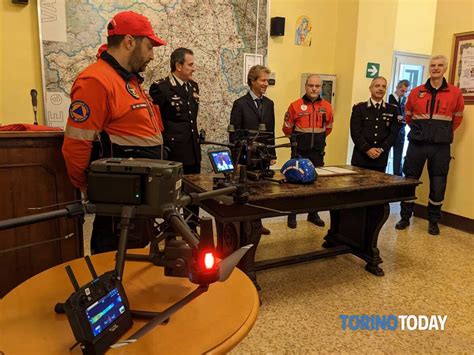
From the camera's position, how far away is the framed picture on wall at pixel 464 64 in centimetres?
390

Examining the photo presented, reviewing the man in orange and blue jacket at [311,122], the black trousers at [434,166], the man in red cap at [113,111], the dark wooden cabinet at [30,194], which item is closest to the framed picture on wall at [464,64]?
the black trousers at [434,166]

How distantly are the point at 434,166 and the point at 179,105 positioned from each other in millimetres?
2743

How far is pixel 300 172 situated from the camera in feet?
8.43

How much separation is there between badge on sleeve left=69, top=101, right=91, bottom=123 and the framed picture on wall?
3.89m

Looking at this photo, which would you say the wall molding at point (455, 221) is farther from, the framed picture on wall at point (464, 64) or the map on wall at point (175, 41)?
the map on wall at point (175, 41)

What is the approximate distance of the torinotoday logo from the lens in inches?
87.0

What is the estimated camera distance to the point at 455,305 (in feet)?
8.14

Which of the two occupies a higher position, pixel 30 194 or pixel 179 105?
pixel 179 105

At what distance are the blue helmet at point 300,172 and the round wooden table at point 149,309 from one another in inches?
55.6

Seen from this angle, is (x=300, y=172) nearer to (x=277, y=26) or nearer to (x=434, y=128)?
(x=434, y=128)

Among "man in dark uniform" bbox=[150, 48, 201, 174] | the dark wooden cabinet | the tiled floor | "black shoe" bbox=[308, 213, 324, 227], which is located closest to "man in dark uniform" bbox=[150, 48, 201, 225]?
"man in dark uniform" bbox=[150, 48, 201, 174]

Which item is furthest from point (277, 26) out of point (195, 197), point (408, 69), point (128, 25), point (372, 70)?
point (195, 197)

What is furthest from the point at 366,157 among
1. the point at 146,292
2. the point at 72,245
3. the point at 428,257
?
the point at 146,292

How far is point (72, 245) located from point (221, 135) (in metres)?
2.87
